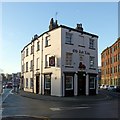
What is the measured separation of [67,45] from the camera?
36469 millimetres

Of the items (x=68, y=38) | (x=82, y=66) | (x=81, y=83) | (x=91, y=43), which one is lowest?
(x=81, y=83)

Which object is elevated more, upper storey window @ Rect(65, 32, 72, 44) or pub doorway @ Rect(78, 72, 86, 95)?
upper storey window @ Rect(65, 32, 72, 44)

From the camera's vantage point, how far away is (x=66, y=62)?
119 feet

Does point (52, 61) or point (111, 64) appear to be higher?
point (111, 64)

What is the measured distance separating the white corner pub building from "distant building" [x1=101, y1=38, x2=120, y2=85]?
3862 cm

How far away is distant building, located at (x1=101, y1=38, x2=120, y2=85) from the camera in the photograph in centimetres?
7969

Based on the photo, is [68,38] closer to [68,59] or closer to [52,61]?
[68,59]

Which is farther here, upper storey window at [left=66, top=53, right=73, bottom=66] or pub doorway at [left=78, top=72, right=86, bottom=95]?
pub doorway at [left=78, top=72, right=86, bottom=95]

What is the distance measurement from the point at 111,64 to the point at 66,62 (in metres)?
53.8

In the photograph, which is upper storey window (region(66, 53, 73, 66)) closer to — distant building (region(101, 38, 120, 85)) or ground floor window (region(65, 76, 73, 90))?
ground floor window (region(65, 76, 73, 90))

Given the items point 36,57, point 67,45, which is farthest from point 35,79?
point 67,45

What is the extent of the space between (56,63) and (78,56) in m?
3.64

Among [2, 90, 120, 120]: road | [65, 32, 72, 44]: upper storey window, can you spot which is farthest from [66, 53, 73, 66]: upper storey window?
[2, 90, 120, 120]: road

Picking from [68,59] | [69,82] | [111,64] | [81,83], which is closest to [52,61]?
[68,59]
